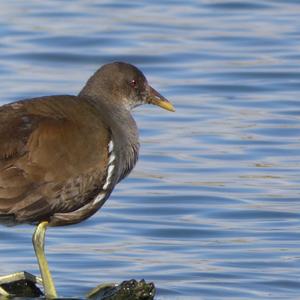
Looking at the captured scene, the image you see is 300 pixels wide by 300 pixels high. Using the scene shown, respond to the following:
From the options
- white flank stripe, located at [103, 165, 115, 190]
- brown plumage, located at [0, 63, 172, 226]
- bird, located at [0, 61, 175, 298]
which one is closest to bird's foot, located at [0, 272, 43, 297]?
bird, located at [0, 61, 175, 298]

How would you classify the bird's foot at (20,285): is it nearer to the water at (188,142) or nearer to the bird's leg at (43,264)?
the bird's leg at (43,264)

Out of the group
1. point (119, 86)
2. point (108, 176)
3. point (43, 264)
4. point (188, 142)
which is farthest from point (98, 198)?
point (188, 142)

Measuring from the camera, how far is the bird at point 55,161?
10.1m

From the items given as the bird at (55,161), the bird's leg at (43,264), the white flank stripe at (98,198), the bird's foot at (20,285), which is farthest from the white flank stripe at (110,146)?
the bird's foot at (20,285)

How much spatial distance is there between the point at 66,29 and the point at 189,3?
2.35 metres

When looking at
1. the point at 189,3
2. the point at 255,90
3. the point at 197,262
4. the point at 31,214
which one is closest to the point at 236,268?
the point at 197,262

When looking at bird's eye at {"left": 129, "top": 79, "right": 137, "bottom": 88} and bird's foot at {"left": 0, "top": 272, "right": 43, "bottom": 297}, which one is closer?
Answer: bird's foot at {"left": 0, "top": 272, "right": 43, "bottom": 297}

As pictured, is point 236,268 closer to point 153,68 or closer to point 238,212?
point 238,212

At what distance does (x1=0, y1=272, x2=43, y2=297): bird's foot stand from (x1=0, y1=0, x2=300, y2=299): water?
0.83 feet

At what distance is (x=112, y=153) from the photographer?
417 inches

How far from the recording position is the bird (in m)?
10.1

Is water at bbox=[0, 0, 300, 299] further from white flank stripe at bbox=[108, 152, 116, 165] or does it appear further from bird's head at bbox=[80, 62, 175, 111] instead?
bird's head at bbox=[80, 62, 175, 111]

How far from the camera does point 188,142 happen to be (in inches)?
614

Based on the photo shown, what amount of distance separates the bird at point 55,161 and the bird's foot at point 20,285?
0.12m
